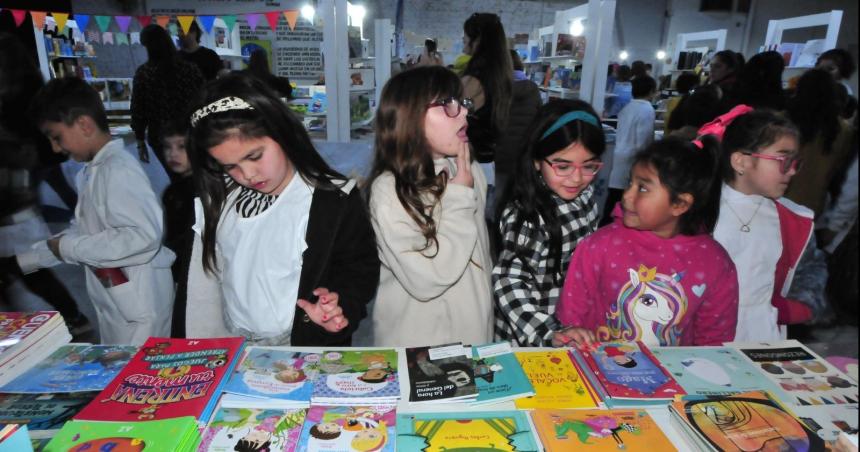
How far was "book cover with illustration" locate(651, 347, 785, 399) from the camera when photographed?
3.14 ft

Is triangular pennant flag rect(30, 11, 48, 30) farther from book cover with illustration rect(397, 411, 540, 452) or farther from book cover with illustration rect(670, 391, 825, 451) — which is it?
book cover with illustration rect(670, 391, 825, 451)

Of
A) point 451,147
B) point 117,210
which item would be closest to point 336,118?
point 117,210

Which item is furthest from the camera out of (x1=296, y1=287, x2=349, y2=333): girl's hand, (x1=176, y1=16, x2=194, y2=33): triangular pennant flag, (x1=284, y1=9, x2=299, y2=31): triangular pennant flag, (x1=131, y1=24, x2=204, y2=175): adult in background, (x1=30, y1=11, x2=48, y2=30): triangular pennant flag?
(x1=30, y1=11, x2=48, y2=30): triangular pennant flag

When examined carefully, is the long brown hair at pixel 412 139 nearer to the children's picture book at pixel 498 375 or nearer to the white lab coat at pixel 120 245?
the children's picture book at pixel 498 375

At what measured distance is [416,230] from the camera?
1.30m

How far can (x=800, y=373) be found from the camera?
3.31 ft

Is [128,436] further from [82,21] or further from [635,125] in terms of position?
[82,21]

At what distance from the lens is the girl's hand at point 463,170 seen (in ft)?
4.47

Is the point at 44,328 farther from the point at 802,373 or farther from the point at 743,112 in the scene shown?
the point at 743,112

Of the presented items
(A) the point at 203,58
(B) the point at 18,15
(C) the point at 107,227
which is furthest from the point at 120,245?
(B) the point at 18,15

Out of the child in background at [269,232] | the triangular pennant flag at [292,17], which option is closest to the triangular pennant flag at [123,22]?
the triangular pennant flag at [292,17]

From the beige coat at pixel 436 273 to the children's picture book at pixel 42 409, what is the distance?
732 mm

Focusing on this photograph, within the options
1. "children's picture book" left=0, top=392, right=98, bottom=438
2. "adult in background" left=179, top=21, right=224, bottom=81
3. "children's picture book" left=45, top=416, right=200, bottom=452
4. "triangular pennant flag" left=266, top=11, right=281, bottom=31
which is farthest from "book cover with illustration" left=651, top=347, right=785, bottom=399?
"triangular pennant flag" left=266, top=11, right=281, bottom=31

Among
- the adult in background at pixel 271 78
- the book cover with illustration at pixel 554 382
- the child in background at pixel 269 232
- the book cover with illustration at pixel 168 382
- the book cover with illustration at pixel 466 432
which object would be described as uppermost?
the adult in background at pixel 271 78
